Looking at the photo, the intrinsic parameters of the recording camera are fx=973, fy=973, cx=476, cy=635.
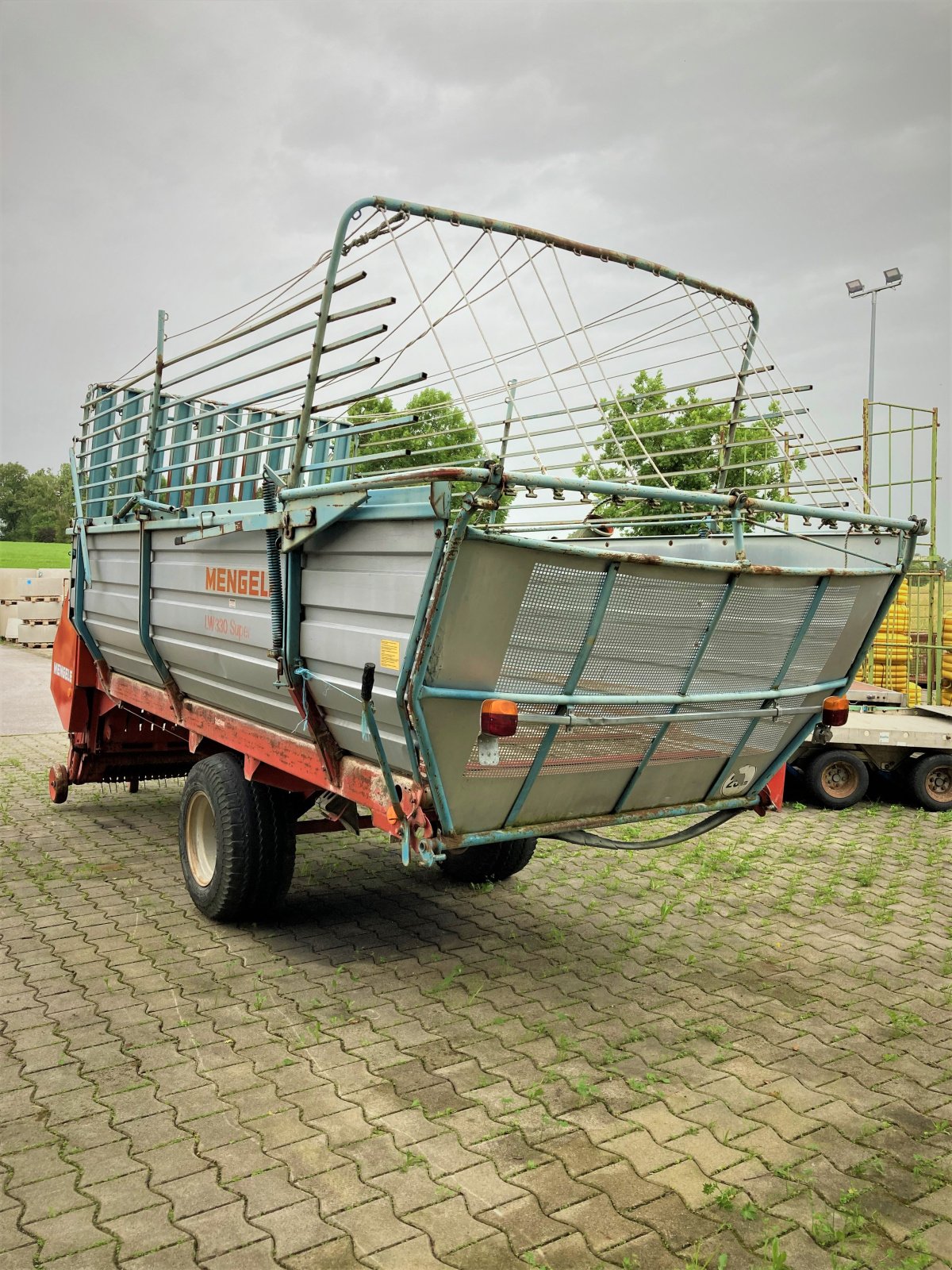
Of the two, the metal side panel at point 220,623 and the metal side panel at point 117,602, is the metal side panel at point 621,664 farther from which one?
the metal side panel at point 117,602

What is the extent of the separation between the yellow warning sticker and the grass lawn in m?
33.9

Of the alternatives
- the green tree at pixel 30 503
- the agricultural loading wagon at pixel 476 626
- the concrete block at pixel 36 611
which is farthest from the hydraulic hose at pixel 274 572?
the green tree at pixel 30 503

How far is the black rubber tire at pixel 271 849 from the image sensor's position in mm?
4711

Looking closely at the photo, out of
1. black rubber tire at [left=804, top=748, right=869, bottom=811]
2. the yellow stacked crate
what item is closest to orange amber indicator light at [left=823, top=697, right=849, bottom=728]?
black rubber tire at [left=804, top=748, right=869, bottom=811]

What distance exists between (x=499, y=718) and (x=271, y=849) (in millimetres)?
1977

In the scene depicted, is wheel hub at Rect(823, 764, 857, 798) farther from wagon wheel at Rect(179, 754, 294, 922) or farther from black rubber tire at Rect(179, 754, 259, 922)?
black rubber tire at Rect(179, 754, 259, 922)

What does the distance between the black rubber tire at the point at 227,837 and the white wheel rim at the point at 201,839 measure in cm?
2

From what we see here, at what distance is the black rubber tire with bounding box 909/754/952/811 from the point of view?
8.07 metres

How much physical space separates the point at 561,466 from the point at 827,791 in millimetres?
5586

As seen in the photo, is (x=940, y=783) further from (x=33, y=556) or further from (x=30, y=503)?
(x=30, y=503)

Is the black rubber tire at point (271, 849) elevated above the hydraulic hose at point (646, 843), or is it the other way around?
the hydraulic hose at point (646, 843)

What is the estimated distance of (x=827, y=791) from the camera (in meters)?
8.20

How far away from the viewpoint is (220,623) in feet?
15.0

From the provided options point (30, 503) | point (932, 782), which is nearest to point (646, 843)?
point (932, 782)
